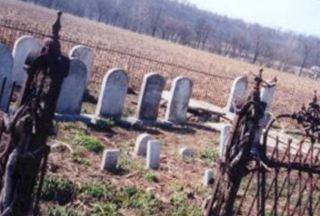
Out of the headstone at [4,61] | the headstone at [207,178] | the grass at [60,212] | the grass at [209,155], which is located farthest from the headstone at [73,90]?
the grass at [60,212]

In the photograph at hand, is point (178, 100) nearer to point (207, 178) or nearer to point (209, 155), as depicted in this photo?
point (209, 155)

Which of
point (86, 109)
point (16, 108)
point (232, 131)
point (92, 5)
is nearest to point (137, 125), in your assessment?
point (86, 109)

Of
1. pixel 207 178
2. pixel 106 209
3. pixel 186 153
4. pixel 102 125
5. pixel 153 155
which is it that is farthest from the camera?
pixel 102 125

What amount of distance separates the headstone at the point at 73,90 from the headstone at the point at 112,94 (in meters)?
0.62

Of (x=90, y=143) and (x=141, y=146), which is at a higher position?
(x=141, y=146)

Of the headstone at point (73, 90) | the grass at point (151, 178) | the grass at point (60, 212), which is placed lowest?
the grass at point (60, 212)

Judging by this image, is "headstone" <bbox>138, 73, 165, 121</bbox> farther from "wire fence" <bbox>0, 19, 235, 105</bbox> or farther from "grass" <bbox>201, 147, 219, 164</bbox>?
"wire fence" <bbox>0, 19, 235, 105</bbox>

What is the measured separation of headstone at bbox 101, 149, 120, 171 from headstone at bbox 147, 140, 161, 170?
84 centimetres

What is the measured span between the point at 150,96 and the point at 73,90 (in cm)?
232

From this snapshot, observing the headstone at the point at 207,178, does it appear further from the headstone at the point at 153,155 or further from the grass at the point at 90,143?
the grass at the point at 90,143

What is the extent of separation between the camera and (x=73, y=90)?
1223cm

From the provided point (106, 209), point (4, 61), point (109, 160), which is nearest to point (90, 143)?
point (109, 160)

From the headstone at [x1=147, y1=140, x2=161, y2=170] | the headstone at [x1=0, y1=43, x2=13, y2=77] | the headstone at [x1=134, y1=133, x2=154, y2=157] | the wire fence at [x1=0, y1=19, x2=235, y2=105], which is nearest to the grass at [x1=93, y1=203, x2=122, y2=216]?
the headstone at [x1=147, y1=140, x2=161, y2=170]

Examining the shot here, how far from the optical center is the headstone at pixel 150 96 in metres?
13.5
